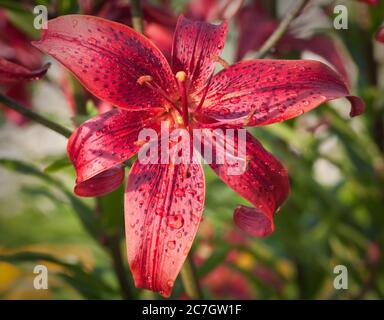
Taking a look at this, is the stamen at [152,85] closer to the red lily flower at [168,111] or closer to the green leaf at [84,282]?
the red lily flower at [168,111]

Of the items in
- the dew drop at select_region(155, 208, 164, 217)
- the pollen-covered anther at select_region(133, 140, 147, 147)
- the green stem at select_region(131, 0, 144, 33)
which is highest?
the green stem at select_region(131, 0, 144, 33)

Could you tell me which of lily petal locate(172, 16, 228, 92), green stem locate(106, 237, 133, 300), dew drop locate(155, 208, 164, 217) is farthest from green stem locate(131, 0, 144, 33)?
green stem locate(106, 237, 133, 300)

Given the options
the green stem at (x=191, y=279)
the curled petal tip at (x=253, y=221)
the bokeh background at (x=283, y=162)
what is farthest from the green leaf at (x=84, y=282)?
the curled petal tip at (x=253, y=221)

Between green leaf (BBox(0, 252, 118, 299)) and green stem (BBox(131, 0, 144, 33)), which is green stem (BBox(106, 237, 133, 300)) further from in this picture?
green stem (BBox(131, 0, 144, 33))

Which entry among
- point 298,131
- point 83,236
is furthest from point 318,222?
point 83,236

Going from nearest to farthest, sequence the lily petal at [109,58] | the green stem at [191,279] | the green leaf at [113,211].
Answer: the lily petal at [109,58] < the green stem at [191,279] < the green leaf at [113,211]
